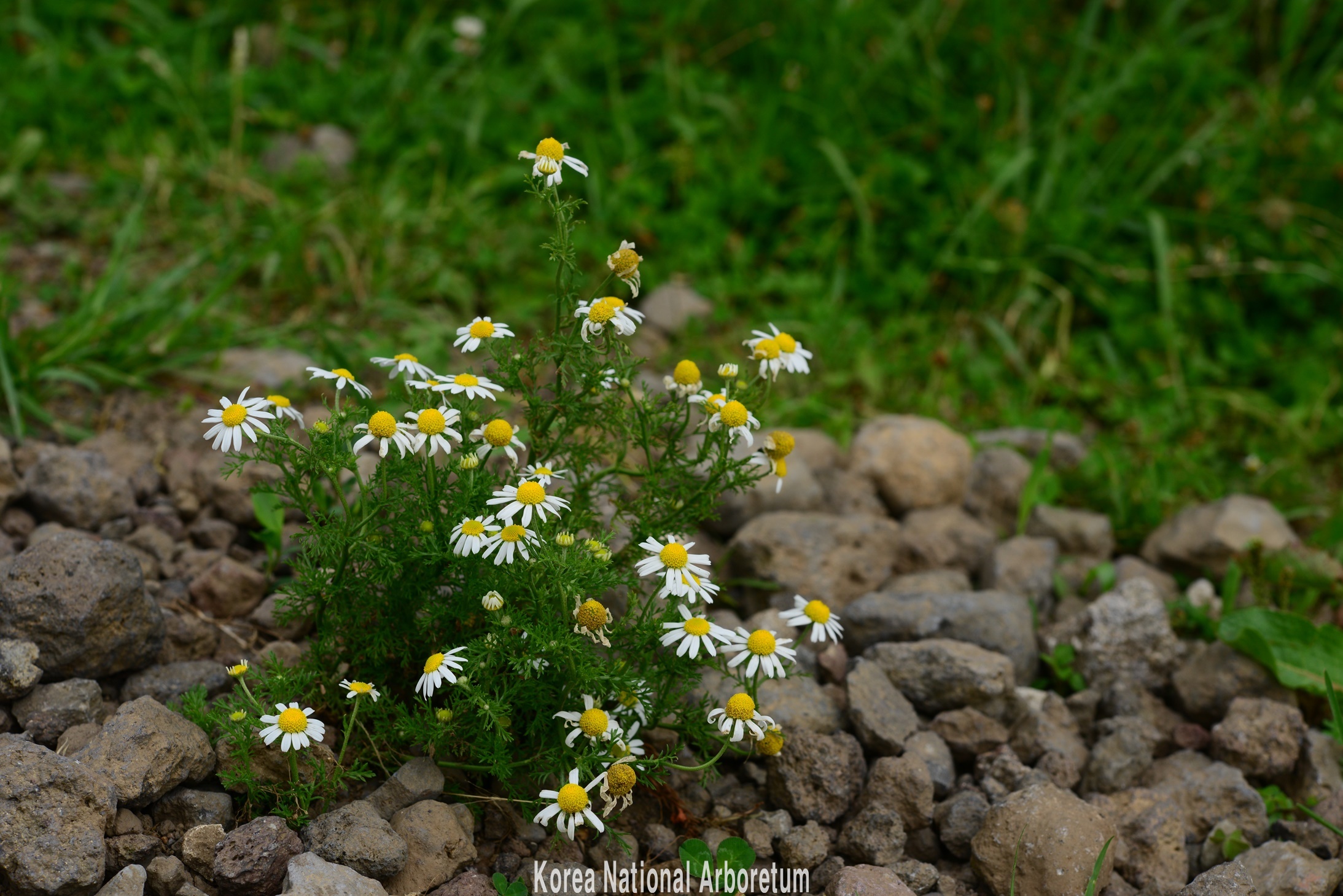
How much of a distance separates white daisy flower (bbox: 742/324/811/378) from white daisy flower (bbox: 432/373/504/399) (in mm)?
551

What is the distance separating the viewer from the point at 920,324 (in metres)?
4.35

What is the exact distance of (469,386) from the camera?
2162 mm

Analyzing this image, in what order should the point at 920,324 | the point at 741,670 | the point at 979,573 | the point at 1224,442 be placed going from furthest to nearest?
the point at 920,324 → the point at 1224,442 → the point at 979,573 → the point at 741,670

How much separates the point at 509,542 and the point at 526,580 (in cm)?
9

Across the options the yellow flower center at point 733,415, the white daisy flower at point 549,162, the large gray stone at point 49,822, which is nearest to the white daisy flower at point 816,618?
the yellow flower center at point 733,415

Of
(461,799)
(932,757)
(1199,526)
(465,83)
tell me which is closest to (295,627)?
(461,799)

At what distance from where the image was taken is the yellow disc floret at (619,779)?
6.59 feet

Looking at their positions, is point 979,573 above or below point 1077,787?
above

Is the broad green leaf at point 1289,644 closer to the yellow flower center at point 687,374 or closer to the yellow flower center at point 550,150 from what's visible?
the yellow flower center at point 687,374

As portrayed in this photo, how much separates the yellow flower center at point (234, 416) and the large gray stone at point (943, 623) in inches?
62.3

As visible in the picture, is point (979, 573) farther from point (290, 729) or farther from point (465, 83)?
point (465, 83)

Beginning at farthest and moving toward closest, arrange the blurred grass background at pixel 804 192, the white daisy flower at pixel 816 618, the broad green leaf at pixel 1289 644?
the blurred grass background at pixel 804 192, the broad green leaf at pixel 1289 644, the white daisy flower at pixel 816 618

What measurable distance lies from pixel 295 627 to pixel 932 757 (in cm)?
154

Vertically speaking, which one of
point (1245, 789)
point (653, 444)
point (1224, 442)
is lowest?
point (1245, 789)
